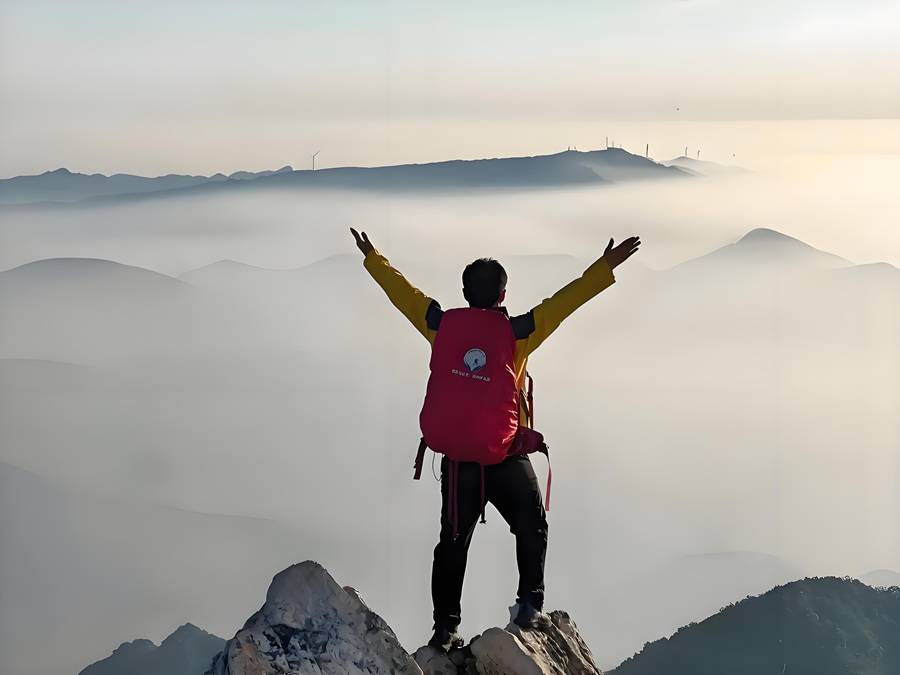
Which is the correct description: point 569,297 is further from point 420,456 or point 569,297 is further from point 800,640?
point 800,640

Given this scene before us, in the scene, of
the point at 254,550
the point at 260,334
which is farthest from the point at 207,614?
the point at 260,334

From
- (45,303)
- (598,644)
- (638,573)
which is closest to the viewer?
(598,644)

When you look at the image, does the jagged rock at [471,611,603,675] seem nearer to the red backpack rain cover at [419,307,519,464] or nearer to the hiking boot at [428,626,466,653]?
the hiking boot at [428,626,466,653]

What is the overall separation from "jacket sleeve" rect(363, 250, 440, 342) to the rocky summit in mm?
1338

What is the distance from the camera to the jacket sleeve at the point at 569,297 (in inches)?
265

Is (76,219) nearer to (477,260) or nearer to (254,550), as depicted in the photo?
(254,550)

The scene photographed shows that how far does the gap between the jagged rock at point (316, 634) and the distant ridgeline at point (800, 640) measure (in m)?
13.0

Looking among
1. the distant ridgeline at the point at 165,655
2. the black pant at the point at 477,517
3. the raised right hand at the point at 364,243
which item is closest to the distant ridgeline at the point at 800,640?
the distant ridgeline at the point at 165,655

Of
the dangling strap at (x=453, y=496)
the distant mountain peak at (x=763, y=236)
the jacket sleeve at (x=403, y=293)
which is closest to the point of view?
the dangling strap at (x=453, y=496)

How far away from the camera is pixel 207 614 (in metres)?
27.5

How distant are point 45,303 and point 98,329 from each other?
4.93 ft

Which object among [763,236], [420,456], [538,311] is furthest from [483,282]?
[763,236]

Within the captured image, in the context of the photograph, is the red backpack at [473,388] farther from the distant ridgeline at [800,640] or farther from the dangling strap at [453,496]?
the distant ridgeline at [800,640]

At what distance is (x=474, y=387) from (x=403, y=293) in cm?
69
